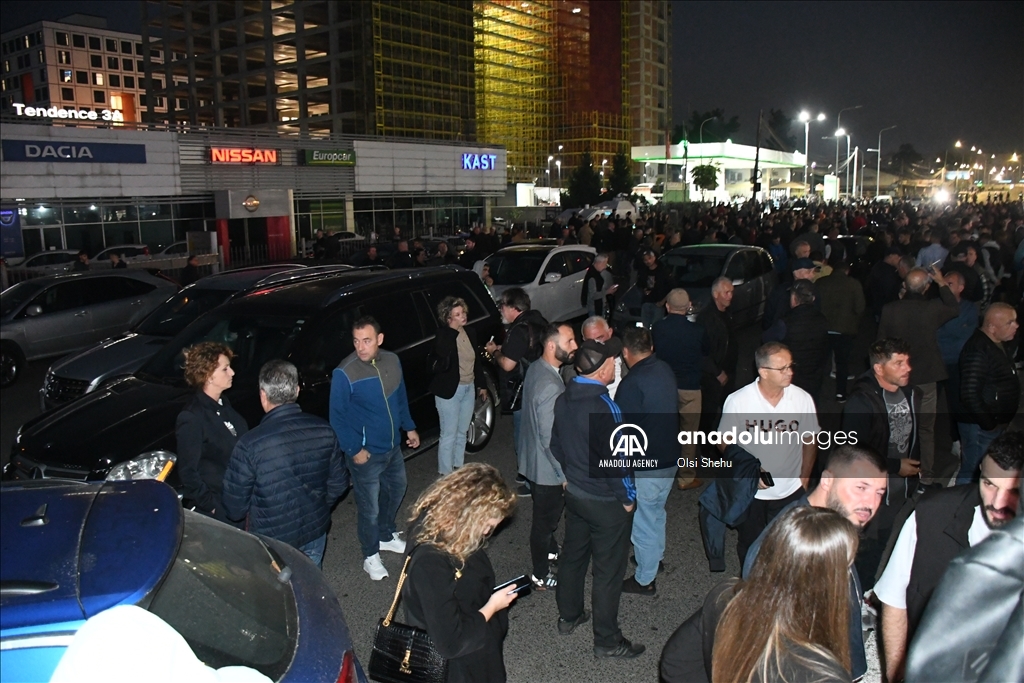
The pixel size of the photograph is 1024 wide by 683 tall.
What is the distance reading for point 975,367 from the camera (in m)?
5.49

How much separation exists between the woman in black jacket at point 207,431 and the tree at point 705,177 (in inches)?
3421

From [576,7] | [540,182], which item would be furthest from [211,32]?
[576,7]

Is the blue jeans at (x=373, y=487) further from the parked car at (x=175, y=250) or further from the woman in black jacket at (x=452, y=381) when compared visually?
the parked car at (x=175, y=250)

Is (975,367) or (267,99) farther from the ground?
(267,99)

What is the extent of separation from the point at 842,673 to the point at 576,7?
112738mm

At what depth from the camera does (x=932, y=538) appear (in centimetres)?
311

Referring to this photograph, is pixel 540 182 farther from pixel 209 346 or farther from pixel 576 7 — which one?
pixel 209 346

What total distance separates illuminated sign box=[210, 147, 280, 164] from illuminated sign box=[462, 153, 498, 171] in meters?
15.0

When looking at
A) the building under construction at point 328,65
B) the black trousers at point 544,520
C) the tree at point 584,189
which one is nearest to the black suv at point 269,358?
the black trousers at point 544,520

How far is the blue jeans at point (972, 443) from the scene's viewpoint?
5781mm

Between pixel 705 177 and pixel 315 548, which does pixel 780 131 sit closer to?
pixel 705 177

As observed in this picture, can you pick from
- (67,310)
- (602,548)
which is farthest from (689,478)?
(67,310)

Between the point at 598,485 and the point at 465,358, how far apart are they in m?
2.62

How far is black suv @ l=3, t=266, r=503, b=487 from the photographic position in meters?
5.52
